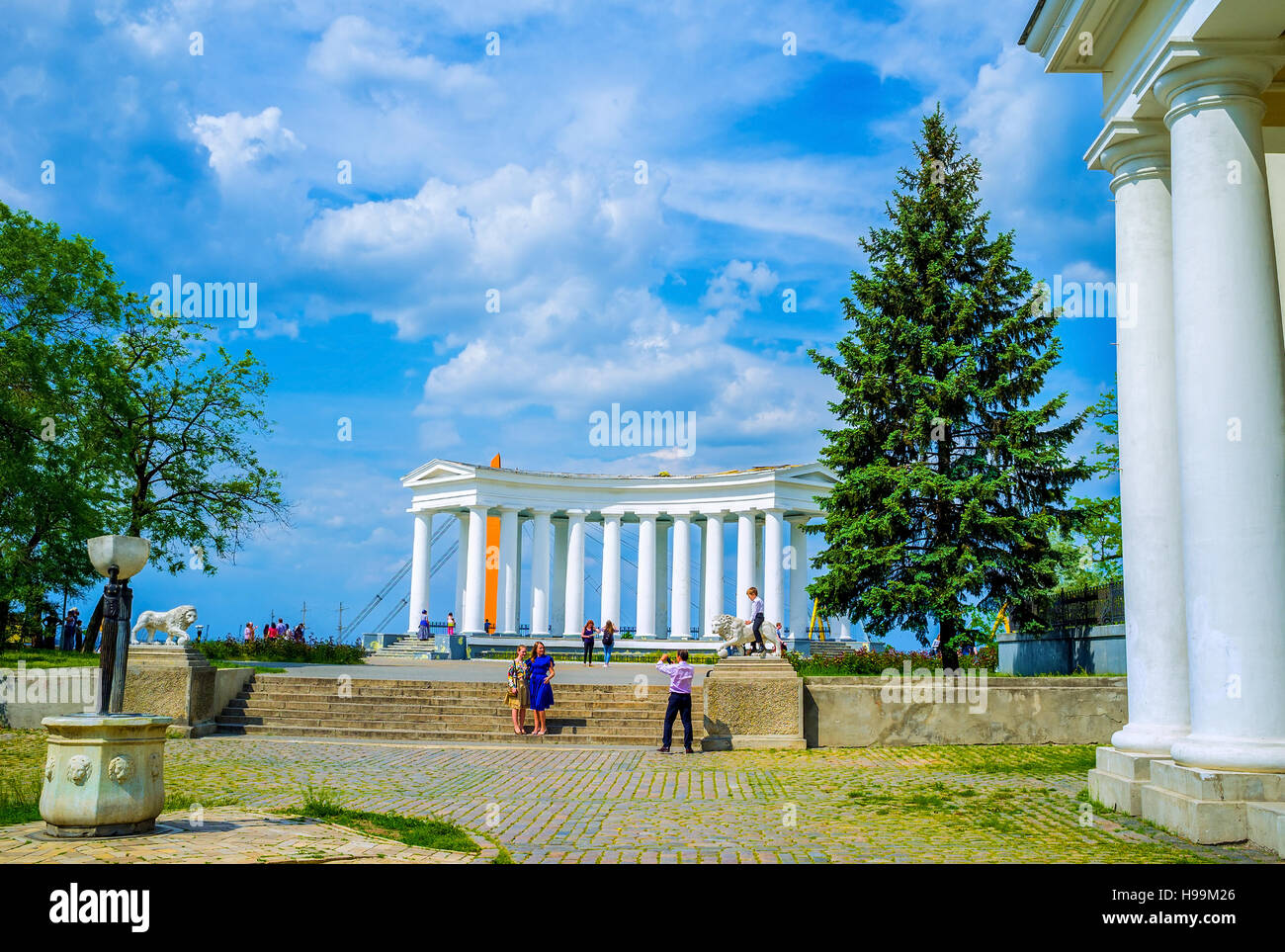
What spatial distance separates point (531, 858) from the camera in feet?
29.3

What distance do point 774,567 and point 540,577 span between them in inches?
600

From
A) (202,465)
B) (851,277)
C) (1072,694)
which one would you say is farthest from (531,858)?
(202,465)

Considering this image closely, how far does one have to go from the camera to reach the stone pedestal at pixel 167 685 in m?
20.9

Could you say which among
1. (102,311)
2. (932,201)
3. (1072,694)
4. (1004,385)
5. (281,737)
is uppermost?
(932,201)

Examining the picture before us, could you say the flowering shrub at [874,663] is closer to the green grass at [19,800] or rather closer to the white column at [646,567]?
the green grass at [19,800]

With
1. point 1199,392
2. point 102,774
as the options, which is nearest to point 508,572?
point 102,774

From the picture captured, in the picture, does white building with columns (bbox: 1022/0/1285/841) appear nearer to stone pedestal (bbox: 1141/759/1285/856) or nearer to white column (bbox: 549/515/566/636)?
stone pedestal (bbox: 1141/759/1285/856)

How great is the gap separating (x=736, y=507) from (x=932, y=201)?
3477cm

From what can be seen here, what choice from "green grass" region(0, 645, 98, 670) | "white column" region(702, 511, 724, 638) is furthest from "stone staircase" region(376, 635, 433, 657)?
"green grass" region(0, 645, 98, 670)

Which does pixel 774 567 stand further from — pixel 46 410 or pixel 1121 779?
pixel 1121 779

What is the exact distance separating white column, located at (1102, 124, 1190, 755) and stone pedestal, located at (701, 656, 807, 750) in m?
8.08

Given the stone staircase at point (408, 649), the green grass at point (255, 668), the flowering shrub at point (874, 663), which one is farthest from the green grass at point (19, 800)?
the stone staircase at point (408, 649)

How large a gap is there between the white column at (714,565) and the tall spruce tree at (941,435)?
120ft
